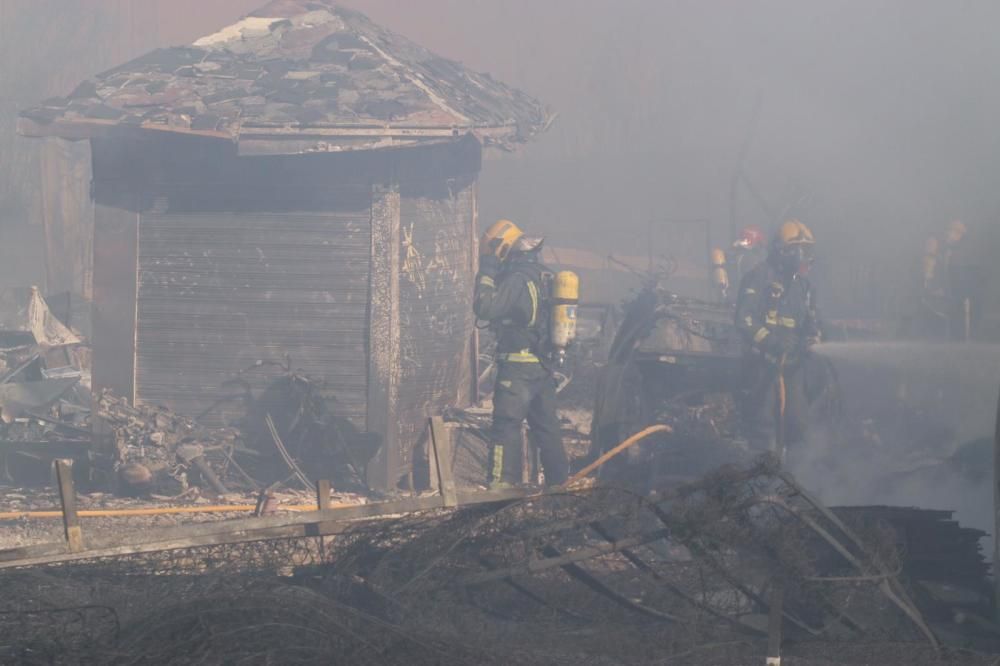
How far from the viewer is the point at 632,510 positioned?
4938mm

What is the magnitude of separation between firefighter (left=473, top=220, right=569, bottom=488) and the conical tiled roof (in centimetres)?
155

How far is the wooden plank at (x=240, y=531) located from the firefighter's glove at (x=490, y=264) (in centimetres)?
397

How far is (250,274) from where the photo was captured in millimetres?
10312

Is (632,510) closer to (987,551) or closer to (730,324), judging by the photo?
(987,551)

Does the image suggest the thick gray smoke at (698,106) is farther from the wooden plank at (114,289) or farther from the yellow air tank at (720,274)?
the wooden plank at (114,289)

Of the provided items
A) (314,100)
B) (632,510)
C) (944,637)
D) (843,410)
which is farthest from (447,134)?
(944,637)

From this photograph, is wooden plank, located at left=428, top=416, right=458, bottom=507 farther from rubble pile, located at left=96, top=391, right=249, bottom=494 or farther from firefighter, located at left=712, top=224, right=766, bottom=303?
firefighter, located at left=712, top=224, right=766, bottom=303

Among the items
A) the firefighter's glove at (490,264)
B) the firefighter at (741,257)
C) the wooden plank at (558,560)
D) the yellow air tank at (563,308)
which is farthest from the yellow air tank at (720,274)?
the wooden plank at (558,560)

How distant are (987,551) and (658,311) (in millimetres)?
3539

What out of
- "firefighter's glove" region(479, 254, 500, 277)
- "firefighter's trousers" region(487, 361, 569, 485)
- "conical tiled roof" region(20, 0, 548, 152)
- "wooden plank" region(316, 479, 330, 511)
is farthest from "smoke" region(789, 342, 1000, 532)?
"wooden plank" region(316, 479, 330, 511)

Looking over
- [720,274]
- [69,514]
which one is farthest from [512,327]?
[720,274]

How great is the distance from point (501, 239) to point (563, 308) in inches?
29.9

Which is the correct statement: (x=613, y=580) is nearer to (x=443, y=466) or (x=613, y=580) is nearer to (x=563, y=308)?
(x=443, y=466)

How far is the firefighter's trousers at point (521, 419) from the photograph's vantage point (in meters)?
8.69
